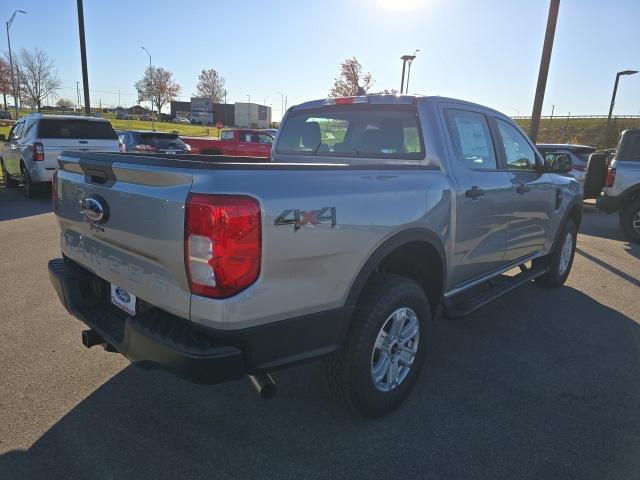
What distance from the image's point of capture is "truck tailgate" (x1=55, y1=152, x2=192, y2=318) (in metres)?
1.96

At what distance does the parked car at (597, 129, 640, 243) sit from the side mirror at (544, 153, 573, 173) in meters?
4.92

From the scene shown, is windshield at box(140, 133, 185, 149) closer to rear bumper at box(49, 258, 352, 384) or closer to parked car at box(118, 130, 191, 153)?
parked car at box(118, 130, 191, 153)

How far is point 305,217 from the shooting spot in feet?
6.69

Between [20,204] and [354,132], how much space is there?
9.02 meters

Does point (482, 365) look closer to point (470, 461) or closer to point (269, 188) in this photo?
point (470, 461)

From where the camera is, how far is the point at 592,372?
342 centimetres

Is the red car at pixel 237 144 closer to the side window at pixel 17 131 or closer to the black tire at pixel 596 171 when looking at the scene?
the side window at pixel 17 131

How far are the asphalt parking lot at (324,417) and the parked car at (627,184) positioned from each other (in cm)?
543

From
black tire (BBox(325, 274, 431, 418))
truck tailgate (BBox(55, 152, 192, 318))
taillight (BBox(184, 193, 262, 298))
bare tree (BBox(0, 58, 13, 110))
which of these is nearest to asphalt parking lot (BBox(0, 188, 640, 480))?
Answer: black tire (BBox(325, 274, 431, 418))

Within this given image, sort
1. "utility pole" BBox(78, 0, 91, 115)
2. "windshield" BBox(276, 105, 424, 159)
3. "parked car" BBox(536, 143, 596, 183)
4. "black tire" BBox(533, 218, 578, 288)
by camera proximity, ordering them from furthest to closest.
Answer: "utility pole" BBox(78, 0, 91, 115) → "parked car" BBox(536, 143, 596, 183) → "black tire" BBox(533, 218, 578, 288) → "windshield" BBox(276, 105, 424, 159)

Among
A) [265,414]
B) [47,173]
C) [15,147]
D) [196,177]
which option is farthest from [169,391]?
[15,147]

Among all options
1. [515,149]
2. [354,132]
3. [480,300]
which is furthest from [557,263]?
[354,132]

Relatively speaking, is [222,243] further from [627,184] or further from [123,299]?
[627,184]

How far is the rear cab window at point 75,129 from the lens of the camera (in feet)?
32.9
